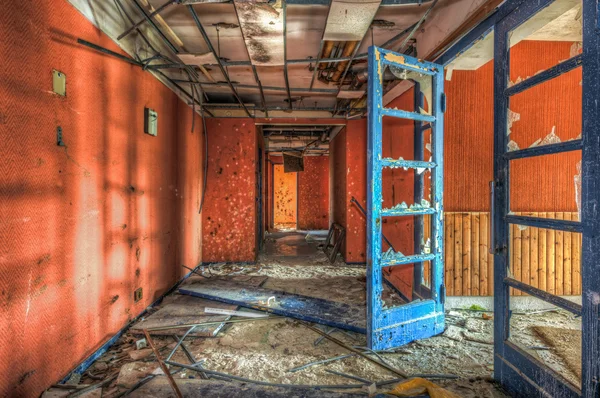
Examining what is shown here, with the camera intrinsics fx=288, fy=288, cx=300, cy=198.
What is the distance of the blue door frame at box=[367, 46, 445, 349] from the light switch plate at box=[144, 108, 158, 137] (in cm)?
230

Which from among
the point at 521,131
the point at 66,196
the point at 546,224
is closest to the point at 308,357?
the point at 546,224

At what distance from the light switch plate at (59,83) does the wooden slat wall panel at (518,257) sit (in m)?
3.62

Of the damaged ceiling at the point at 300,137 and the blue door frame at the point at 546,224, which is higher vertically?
the damaged ceiling at the point at 300,137

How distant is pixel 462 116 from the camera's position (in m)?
3.25

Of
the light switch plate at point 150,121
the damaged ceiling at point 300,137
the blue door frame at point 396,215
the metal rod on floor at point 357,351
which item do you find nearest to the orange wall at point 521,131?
the blue door frame at point 396,215

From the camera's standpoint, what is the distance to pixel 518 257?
3.20m

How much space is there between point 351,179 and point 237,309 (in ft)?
10.6

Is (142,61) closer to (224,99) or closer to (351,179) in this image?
(224,99)

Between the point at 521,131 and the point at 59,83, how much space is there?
4.22 meters

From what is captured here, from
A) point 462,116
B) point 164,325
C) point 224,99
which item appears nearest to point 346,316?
point 164,325

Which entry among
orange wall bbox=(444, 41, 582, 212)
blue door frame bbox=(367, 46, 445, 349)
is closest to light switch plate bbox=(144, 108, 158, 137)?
blue door frame bbox=(367, 46, 445, 349)

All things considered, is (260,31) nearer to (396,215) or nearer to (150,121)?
(150,121)

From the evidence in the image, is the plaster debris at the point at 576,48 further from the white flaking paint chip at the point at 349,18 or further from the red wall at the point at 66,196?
the red wall at the point at 66,196

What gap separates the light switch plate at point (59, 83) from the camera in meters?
1.85
